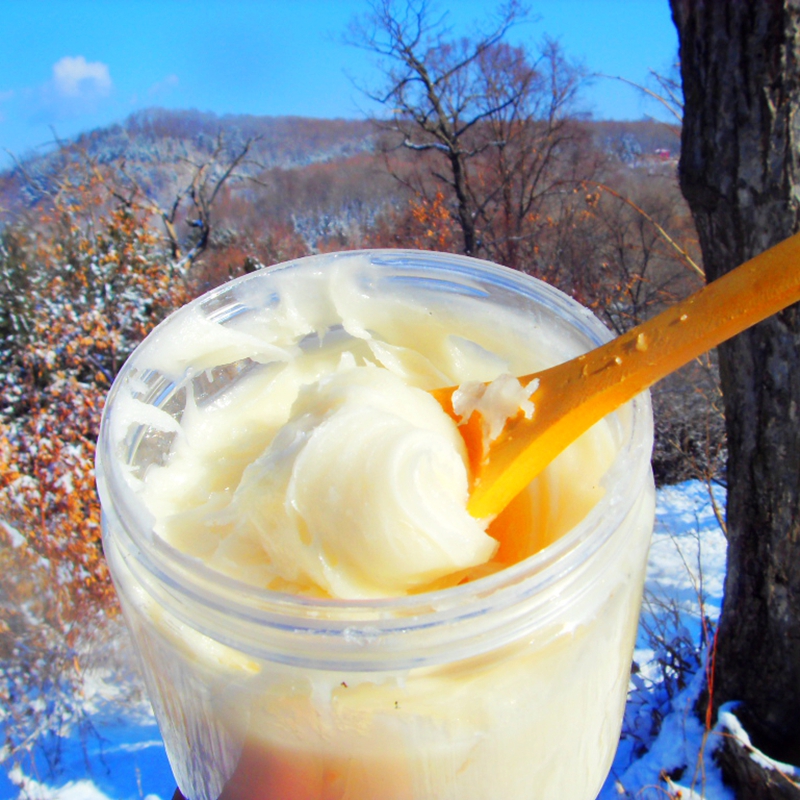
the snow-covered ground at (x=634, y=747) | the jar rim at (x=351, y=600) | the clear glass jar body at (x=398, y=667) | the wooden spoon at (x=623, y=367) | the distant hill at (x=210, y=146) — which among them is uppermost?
the distant hill at (x=210, y=146)

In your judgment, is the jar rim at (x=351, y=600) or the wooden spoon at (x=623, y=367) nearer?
the jar rim at (x=351, y=600)

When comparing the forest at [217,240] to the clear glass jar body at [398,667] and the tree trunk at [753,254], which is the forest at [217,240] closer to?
the tree trunk at [753,254]

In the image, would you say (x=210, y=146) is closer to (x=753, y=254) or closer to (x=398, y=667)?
(x=753, y=254)

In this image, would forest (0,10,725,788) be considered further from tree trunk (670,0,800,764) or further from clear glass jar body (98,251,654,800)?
clear glass jar body (98,251,654,800)

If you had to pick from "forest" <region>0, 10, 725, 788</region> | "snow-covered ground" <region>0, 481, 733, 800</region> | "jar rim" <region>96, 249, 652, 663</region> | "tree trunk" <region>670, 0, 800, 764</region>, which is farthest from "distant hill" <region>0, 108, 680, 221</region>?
"jar rim" <region>96, 249, 652, 663</region>

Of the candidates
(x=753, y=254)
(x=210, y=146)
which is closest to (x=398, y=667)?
(x=753, y=254)

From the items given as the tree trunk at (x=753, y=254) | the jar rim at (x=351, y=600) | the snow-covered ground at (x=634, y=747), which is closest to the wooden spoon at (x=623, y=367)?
the jar rim at (x=351, y=600)

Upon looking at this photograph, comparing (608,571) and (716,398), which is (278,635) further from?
(716,398)

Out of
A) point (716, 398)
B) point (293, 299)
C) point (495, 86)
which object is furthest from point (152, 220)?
point (293, 299)
